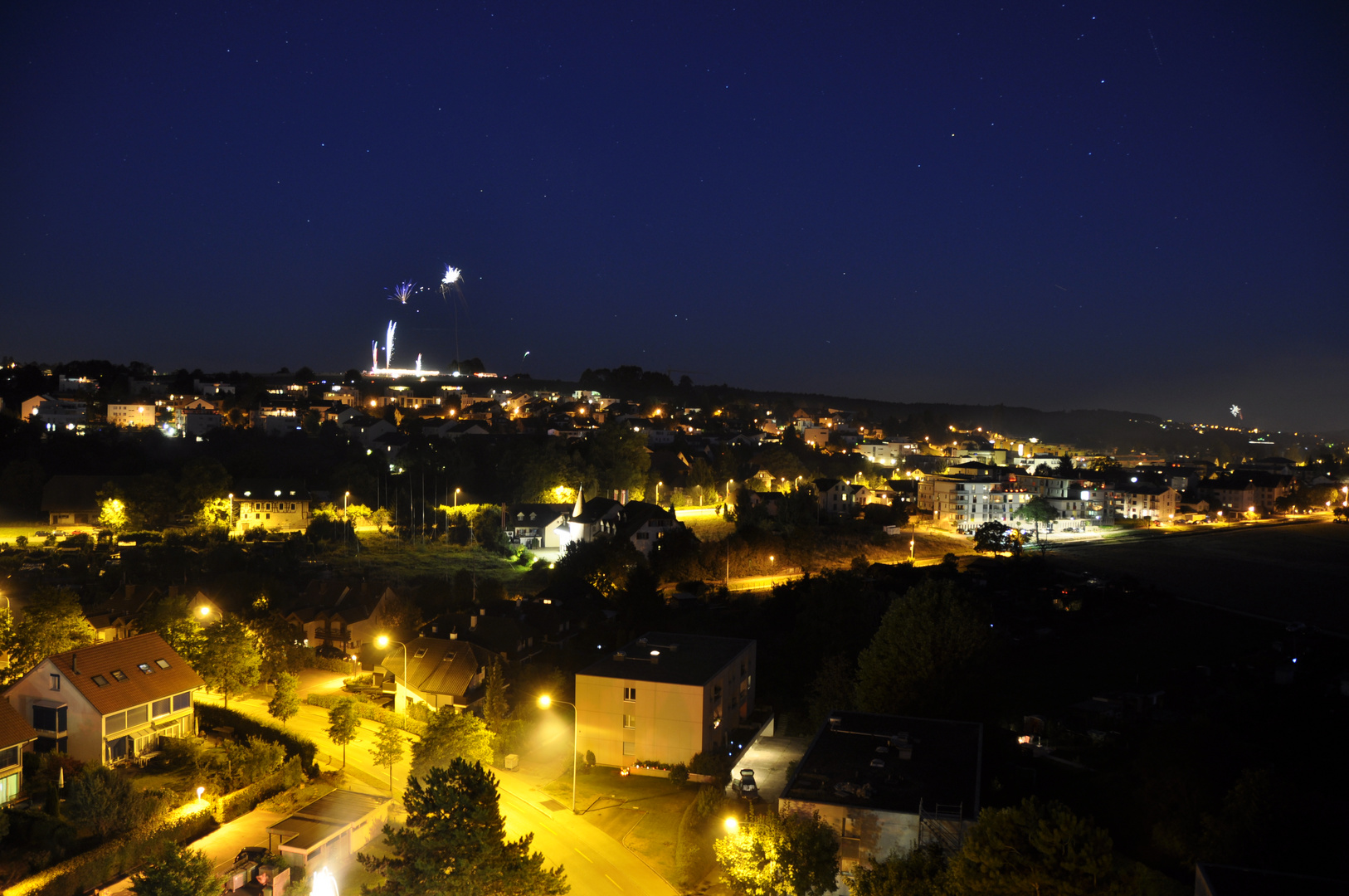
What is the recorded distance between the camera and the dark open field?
73.8 ft

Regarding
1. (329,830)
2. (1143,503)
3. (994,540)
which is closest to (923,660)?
(329,830)

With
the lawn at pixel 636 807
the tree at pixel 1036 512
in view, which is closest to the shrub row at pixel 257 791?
the lawn at pixel 636 807

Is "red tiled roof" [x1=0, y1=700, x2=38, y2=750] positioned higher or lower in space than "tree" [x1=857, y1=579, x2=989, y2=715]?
lower

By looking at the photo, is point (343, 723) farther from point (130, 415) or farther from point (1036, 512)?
point (130, 415)

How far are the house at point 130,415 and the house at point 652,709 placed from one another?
36987mm

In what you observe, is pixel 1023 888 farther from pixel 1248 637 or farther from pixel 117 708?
pixel 1248 637

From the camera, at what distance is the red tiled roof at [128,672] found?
1042cm

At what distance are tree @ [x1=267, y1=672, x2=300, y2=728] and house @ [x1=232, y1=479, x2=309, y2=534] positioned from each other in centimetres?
1631

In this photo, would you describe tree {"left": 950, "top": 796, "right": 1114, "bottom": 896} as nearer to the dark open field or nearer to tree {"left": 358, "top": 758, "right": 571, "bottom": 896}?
tree {"left": 358, "top": 758, "right": 571, "bottom": 896}

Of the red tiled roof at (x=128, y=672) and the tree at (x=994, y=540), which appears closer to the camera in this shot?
the red tiled roof at (x=128, y=672)

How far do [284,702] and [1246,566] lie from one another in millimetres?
28786

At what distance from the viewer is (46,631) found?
40.7 ft

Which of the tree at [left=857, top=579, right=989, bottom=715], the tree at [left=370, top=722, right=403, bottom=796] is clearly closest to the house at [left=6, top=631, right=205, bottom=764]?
the tree at [left=370, top=722, right=403, bottom=796]

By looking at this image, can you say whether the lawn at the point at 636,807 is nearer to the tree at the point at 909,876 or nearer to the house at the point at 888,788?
the house at the point at 888,788
